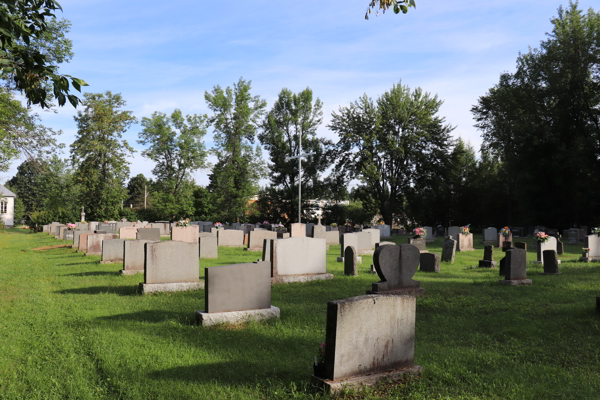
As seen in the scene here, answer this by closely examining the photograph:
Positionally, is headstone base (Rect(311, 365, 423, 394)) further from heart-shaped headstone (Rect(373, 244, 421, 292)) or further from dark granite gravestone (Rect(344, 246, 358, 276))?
dark granite gravestone (Rect(344, 246, 358, 276))

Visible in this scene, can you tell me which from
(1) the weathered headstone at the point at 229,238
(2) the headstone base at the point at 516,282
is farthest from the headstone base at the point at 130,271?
(1) the weathered headstone at the point at 229,238

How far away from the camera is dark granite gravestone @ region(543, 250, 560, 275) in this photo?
40.8 feet

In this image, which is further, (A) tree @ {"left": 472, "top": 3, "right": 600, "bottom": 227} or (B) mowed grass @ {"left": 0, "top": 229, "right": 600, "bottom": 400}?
(A) tree @ {"left": 472, "top": 3, "right": 600, "bottom": 227}

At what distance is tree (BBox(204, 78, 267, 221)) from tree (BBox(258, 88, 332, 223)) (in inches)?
59.7

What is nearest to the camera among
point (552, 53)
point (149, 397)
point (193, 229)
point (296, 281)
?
point (149, 397)

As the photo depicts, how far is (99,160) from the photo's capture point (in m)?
44.3

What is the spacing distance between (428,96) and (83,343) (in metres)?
43.6

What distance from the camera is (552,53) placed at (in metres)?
32.0

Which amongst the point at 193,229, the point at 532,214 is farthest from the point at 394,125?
the point at 193,229

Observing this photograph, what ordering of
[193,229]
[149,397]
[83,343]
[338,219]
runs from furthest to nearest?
[338,219], [193,229], [83,343], [149,397]

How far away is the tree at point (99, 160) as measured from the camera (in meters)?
43.5

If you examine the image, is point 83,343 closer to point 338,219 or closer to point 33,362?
point 33,362

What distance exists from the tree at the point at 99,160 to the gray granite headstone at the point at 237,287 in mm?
40522

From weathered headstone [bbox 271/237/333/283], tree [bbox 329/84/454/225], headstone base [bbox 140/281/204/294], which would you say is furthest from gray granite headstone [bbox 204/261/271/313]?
tree [bbox 329/84/454/225]
